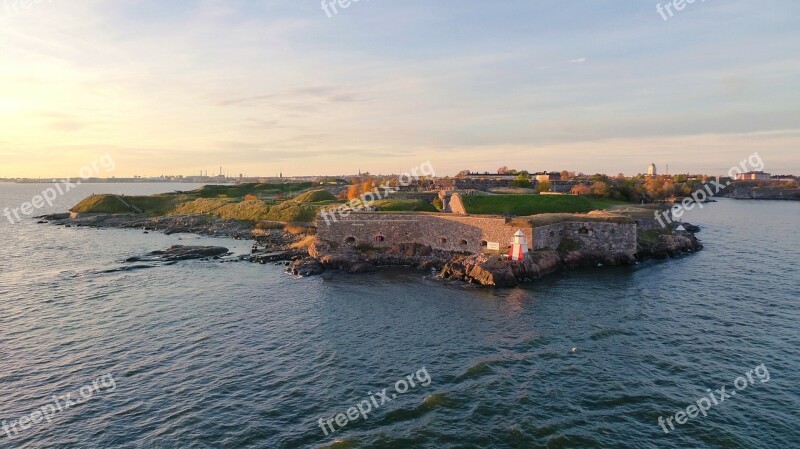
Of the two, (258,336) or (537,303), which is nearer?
(258,336)

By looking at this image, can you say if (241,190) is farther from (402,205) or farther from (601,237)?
(601,237)

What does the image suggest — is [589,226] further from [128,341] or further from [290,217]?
[290,217]

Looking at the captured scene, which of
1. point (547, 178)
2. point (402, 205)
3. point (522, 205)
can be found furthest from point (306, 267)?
point (547, 178)

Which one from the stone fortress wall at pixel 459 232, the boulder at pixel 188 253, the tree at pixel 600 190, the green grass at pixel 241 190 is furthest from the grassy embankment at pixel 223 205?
the tree at pixel 600 190

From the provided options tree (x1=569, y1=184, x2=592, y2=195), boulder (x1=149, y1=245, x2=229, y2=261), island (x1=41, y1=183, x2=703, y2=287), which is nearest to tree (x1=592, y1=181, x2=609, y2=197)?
tree (x1=569, y1=184, x2=592, y2=195)

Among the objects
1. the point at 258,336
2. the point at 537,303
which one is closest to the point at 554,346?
the point at 537,303

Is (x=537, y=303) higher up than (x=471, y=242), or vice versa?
(x=471, y=242)

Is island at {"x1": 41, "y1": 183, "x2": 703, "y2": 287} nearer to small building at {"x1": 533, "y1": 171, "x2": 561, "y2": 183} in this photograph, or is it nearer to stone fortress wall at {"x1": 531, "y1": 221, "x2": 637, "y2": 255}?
stone fortress wall at {"x1": 531, "y1": 221, "x2": 637, "y2": 255}
